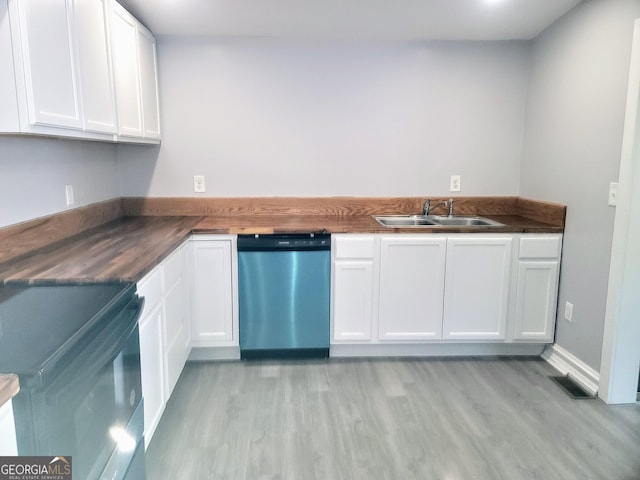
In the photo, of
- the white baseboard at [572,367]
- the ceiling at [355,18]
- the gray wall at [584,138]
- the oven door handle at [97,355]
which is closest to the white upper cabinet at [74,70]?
the ceiling at [355,18]

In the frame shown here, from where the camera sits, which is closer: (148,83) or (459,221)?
(148,83)

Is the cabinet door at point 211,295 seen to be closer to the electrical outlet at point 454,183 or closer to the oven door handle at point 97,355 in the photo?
the oven door handle at point 97,355

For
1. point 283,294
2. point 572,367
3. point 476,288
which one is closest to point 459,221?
point 476,288

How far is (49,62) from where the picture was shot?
1652 mm

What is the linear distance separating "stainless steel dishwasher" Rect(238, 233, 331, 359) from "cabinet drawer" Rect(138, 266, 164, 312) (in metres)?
0.76

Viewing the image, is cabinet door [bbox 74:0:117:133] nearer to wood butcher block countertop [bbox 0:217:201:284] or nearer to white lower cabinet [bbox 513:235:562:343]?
wood butcher block countertop [bbox 0:217:201:284]

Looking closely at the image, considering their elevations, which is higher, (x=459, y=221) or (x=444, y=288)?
(x=459, y=221)

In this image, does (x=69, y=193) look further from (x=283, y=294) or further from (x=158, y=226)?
(x=283, y=294)

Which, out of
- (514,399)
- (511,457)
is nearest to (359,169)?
(514,399)

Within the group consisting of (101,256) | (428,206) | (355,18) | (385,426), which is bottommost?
(385,426)

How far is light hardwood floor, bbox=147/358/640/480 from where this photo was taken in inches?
74.8

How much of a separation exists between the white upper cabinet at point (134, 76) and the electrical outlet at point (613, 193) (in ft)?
8.63

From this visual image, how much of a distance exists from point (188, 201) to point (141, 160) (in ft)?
1.44

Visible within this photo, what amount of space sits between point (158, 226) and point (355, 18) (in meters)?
1.78
